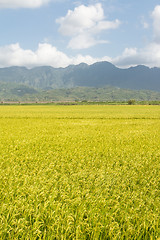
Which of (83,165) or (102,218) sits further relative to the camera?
(83,165)

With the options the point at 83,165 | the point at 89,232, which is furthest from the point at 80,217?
the point at 83,165

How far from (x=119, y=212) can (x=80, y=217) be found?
1.12 metres

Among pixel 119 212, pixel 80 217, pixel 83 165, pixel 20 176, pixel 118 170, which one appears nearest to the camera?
pixel 80 217

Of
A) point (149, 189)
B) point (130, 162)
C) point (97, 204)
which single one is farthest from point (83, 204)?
point (130, 162)

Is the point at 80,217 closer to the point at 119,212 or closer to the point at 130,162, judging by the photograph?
the point at 119,212

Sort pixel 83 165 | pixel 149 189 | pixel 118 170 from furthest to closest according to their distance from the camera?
pixel 83 165, pixel 118 170, pixel 149 189

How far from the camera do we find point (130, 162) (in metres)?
10.6

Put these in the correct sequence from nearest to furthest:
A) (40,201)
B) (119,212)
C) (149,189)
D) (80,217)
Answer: (80,217) < (119,212) < (40,201) < (149,189)

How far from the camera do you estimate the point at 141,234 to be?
4523 mm

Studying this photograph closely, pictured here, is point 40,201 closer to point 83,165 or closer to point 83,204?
point 83,204

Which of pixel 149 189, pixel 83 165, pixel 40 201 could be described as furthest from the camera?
pixel 83 165

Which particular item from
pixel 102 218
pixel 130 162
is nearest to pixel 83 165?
pixel 130 162

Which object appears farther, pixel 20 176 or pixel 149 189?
pixel 20 176

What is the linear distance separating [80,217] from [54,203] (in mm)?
1213
